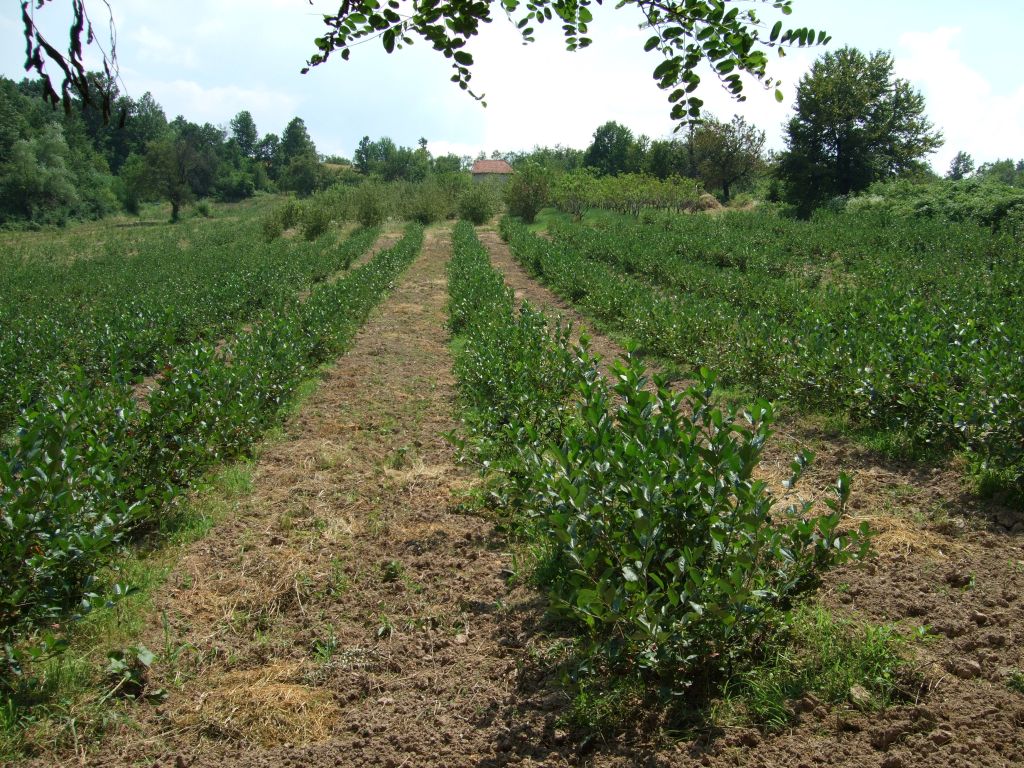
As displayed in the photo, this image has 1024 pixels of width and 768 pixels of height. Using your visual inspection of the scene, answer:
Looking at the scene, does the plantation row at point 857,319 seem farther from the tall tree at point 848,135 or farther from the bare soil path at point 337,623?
the tall tree at point 848,135

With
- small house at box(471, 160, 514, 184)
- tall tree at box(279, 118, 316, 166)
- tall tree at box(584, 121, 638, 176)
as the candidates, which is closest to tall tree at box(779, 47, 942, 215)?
tall tree at box(584, 121, 638, 176)

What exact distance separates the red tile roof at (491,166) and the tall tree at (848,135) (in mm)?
65788

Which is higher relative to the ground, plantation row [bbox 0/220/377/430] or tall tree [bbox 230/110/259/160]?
tall tree [bbox 230/110/259/160]

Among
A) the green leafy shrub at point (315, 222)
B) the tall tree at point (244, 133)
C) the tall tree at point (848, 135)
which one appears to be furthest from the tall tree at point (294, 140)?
the tall tree at point (848, 135)

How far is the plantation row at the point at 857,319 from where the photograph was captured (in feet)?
18.2

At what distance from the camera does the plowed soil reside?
8.09 ft

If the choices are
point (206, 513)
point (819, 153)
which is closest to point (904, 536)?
point (206, 513)

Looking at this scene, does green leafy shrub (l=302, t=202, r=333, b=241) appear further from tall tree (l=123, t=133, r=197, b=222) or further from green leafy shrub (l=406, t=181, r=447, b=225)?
tall tree (l=123, t=133, r=197, b=222)

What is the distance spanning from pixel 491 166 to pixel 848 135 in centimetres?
7184

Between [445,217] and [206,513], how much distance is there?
4815 centimetres

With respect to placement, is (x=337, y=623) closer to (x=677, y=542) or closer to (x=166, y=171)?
(x=677, y=542)

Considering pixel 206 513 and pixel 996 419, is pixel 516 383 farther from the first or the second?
pixel 996 419

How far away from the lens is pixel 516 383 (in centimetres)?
628

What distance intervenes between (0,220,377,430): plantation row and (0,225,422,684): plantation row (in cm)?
49
